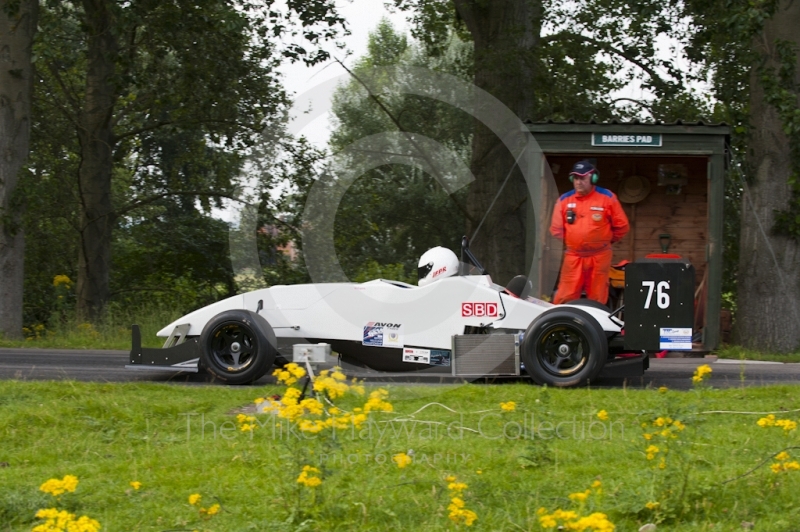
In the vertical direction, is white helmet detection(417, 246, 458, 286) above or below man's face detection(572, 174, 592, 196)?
below

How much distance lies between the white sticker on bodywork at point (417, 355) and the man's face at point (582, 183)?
3.61 metres

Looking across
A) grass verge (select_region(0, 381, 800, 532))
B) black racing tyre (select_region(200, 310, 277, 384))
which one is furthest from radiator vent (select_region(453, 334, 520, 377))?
black racing tyre (select_region(200, 310, 277, 384))

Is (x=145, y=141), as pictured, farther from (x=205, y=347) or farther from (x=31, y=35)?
(x=205, y=347)

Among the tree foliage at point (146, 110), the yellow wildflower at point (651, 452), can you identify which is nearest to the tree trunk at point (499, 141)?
the tree foliage at point (146, 110)

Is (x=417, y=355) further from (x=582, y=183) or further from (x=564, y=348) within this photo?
(x=582, y=183)

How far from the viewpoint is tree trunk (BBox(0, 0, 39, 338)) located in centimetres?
1570

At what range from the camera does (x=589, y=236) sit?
39.7ft

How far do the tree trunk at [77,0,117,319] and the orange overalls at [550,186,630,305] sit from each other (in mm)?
10431

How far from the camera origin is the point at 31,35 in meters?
15.9

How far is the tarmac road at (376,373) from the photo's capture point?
9703 mm

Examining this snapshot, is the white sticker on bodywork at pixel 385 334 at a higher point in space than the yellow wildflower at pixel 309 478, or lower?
higher

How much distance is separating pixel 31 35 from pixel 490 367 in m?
10.5

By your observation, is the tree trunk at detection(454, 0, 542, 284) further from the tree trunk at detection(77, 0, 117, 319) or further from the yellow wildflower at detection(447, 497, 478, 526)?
the yellow wildflower at detection(447, 497, 478, 526)

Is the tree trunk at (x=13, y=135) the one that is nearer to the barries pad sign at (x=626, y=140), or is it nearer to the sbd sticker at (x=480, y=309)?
the barries pad sign at (x=626, y=140)
